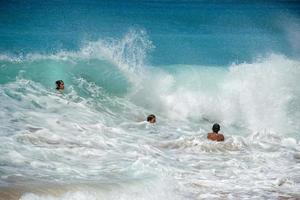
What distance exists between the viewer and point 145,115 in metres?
15.3

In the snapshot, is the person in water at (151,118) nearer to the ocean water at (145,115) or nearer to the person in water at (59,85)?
the ocean water at (145,115)

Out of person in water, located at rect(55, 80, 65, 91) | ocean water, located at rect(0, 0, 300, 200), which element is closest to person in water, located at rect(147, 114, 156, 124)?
ocean water, located at rect(0, 0, 300, 200)

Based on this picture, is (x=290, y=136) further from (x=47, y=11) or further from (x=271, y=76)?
(x=47, y=11)

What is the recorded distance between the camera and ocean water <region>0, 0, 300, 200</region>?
27.4 feet

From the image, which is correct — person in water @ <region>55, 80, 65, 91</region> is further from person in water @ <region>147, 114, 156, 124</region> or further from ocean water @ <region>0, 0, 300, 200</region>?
person in water @ <region>147, 114, 156, 124</region>

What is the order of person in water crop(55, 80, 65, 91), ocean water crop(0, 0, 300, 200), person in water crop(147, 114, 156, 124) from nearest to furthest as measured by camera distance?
1. ocean water crop(0, 0, 300, 200)
2. person in water crop(147, 114, 156, 124)
3. person in water crop(55, 80, 65, 91)

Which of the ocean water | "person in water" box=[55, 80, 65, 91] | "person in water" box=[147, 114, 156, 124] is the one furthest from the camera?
"person in water" box=[55, 80, 65, 91]

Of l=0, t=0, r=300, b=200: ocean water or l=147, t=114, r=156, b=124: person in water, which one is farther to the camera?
l=147, t=114, r=156, b=124: person in water

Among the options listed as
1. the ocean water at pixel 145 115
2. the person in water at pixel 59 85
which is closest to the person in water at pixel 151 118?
the ocean water at pixel 145 115

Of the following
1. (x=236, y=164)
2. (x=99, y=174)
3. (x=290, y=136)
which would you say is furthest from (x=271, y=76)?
(x=99, y=174)

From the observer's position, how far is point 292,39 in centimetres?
3188

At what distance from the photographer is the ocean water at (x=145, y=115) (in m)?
8.36

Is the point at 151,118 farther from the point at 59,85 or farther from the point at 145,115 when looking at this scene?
the point at 59,85

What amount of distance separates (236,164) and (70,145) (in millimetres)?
3442
